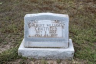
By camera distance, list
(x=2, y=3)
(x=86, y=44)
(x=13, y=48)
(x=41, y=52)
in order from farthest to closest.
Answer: (x=2, y=3)
(x=86, y=44)
(x=13, y=48)
(x=41, y=52)

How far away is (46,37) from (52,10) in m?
3.00

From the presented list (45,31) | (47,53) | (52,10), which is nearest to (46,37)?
(45,31)

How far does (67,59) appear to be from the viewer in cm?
353

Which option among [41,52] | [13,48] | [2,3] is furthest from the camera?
[2,3]

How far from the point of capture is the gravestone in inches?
136

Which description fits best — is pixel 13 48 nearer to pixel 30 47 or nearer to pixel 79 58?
pixel 30 47

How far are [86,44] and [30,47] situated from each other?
3.87 feet

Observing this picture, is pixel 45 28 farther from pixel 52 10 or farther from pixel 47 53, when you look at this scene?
pixel 52 10

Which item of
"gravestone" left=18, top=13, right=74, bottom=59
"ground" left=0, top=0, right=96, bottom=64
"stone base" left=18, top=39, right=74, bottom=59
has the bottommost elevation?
"ground" left=0, top=0, right=96, bottom=64

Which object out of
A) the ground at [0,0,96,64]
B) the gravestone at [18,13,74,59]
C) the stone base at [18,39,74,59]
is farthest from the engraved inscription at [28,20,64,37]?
the ground at [0,0,96,64]

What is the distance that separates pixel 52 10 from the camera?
645 cm

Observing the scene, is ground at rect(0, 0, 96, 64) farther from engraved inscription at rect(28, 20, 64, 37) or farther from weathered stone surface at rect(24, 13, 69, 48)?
engraved inscription at rect(28, 20, 64, 37)

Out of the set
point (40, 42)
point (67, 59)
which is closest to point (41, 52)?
point (40, 42)

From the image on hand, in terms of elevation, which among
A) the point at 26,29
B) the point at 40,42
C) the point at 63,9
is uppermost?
the point at 26,29
